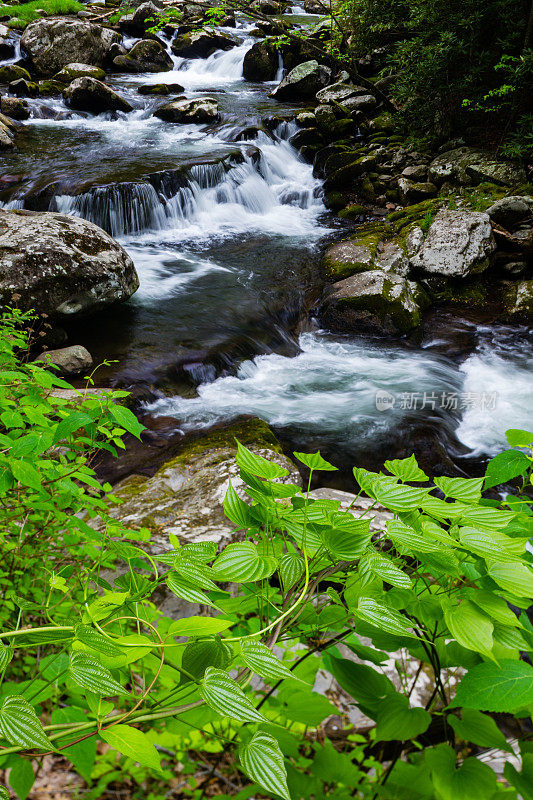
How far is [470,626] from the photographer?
761 millimetres

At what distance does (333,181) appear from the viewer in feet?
39.0

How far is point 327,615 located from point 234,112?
16898 millimetres

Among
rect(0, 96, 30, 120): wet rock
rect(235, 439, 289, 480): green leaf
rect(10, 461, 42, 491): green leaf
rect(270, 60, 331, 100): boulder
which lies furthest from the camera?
rect(270, 60, 331, 100): boulder

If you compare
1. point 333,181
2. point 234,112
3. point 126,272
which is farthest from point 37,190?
point 234,112

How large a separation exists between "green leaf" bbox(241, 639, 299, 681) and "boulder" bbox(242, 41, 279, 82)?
23170mm

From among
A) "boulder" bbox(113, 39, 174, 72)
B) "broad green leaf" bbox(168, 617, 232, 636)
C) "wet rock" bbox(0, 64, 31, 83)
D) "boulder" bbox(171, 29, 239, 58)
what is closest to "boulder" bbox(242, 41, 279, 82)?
"boulder" bbox(171, 29, 239, 58)

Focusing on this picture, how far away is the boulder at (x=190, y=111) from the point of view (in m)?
14.3

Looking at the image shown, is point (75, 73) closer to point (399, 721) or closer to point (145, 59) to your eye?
point (145, 59)

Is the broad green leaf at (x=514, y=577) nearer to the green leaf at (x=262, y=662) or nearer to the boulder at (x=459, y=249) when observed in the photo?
the green leaf at (x=262, y=662)

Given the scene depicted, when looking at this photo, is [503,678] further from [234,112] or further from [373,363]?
[234,112]

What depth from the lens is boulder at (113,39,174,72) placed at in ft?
64.2

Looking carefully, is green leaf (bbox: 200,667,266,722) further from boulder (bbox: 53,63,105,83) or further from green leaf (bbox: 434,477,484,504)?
boulder (bbox: 53,63,105,83)

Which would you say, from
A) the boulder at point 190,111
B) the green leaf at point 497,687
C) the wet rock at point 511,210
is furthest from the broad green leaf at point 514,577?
the boulder at point 190,111

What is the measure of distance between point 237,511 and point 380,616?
338 mm
